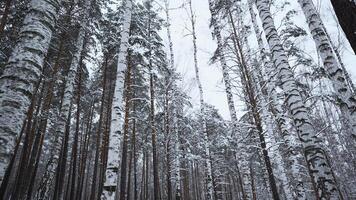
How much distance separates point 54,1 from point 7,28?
8.11 meters

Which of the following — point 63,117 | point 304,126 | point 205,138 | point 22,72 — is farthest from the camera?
point 205,138

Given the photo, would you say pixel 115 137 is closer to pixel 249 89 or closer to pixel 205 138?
pixel 249 89

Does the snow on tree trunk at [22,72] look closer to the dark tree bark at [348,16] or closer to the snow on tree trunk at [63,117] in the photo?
the dark tree bark at [348,16]

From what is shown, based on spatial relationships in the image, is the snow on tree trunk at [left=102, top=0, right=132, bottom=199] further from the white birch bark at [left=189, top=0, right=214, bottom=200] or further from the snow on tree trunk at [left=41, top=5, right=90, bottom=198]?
the white birch bark at [left=189, top=0, right=214, bottom=200]

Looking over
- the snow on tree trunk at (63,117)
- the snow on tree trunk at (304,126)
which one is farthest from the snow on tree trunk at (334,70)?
the snow on tree trunk at (63,117)

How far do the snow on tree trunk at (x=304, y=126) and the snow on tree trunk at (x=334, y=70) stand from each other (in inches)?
53.8

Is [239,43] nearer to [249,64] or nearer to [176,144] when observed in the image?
[249,64]

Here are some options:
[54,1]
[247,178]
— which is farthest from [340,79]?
[54,1]

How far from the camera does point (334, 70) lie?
21.1ft

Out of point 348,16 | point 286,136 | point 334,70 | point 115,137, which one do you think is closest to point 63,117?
point 115,137

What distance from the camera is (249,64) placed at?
275 inches

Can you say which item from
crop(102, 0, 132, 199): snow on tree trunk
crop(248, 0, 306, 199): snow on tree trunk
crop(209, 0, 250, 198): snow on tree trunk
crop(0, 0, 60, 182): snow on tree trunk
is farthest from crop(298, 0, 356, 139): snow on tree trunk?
crop(0, 0, 60, 182): snow on tree trunk

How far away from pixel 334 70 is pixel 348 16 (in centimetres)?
525

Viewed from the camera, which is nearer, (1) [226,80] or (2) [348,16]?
(2) [348,16]
